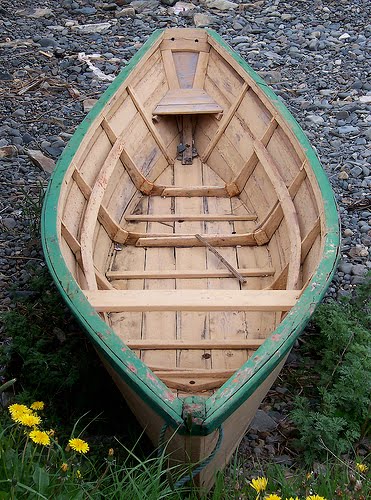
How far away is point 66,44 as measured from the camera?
8352 millimetres

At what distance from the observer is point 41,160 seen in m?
6.02

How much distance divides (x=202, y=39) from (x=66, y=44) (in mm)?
3081

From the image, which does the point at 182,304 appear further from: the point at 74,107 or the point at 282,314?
the point at 74,107

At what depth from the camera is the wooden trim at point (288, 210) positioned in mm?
3993

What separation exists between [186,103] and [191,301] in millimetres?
2399

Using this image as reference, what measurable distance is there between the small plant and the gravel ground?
23cm

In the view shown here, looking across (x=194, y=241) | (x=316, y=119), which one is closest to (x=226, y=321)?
(x=194, y=241)

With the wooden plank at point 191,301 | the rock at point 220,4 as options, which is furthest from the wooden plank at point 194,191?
the rock at point 220,4

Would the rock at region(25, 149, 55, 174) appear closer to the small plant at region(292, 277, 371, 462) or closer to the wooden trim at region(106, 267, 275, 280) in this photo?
the wooden trim at region(106, 267, 275, 280)

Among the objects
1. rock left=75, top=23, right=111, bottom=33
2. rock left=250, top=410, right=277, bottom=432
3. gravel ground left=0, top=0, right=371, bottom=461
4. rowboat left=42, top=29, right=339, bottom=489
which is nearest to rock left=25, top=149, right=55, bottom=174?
gravel ground left=0, top=0, right=371, bottom=461

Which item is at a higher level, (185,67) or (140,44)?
(185,67)

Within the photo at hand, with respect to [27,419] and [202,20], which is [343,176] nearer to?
[202,20]

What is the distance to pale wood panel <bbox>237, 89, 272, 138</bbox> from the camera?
511cm

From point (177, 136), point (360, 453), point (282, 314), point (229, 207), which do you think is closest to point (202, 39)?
point (177, 136)
